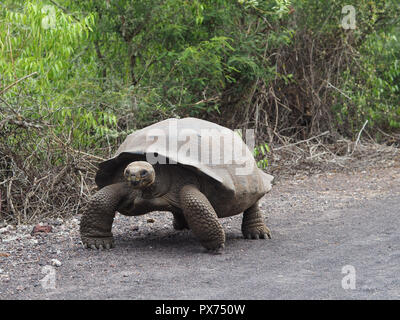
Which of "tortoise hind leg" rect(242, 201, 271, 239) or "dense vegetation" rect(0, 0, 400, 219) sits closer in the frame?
"tortoise hind leg" rect(242, 201, 271, 239)

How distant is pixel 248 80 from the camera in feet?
26.9

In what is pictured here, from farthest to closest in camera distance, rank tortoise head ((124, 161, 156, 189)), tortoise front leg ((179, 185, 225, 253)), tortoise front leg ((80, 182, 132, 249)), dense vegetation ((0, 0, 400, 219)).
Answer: dense vegetation ((0, 0, 400, 219))
tortoise front leg ((80, 182, 132, 249))
tortoise front leg ((179, 185, 225, 253))
tortoise head ((124, 161, 156, 189))

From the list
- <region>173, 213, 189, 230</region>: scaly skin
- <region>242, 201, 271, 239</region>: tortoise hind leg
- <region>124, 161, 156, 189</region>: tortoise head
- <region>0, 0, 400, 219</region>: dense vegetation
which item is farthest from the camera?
<region>0, 0, 400, 219</region>: dense vegetation

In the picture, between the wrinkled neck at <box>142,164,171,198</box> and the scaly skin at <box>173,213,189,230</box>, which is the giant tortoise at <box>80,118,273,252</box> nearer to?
the wrinkled neck at <box>142,164,171,198</box>

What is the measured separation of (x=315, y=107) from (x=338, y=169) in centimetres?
138

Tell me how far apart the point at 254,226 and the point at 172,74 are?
141 inches

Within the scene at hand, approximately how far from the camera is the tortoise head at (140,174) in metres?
3.66

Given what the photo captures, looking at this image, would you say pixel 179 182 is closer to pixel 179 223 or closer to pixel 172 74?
pixel 179 223

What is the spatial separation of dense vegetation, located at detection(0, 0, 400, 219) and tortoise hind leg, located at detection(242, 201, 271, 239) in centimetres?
169

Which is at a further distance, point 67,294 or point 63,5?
point 63,5

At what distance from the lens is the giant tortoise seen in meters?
3.83

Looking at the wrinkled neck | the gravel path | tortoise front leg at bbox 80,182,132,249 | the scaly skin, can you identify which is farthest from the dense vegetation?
the wrinkled neck

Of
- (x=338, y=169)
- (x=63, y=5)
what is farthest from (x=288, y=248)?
(x=63, y=5)

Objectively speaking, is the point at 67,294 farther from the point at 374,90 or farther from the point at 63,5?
the point at 374,90
